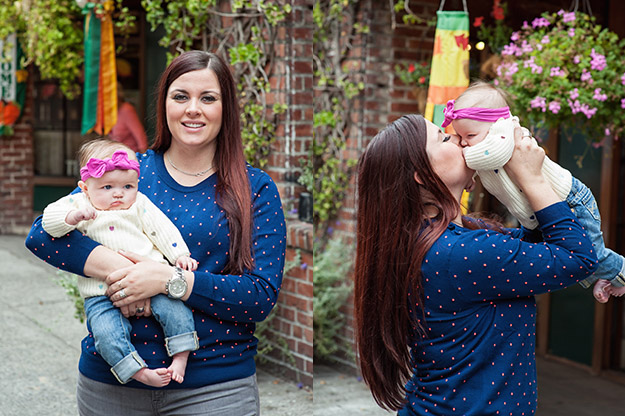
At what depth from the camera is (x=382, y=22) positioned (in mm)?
4992

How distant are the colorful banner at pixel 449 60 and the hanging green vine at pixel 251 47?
102 centimetres

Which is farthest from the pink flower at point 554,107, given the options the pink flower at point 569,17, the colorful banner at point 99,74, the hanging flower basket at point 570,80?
the colorful banner at point 99,74

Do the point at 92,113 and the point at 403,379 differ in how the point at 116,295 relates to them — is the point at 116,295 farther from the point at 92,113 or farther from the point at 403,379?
the point at 92,113

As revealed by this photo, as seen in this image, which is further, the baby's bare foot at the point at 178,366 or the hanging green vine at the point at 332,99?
the hanging green vine at the point at 332,99

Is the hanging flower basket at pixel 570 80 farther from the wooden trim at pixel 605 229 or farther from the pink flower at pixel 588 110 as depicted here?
the wooden trim at pixel 605 229

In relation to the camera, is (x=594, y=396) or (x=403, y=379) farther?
(x=594, y=396)

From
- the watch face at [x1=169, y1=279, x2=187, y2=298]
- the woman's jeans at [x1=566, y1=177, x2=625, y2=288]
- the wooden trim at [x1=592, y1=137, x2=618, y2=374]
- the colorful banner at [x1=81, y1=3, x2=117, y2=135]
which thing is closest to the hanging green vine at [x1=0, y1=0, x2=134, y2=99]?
the colorful banner at [x1=81, y1=3, x2=117, y2=135]

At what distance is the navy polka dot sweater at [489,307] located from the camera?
1.67m

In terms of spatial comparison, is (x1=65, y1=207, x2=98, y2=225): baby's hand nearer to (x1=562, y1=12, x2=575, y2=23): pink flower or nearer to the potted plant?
(x1=562, y1=12, x2=575, y2=23): pink flower

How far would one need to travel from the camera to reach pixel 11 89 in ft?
30.0

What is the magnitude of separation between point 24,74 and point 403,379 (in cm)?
860

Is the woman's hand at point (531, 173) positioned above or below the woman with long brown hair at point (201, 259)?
above

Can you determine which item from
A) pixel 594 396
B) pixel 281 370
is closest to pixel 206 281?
pixel 281 370

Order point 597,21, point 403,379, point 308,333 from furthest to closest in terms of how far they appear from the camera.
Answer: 1. point 597,21
2. point 308,333
3. point 403,379
